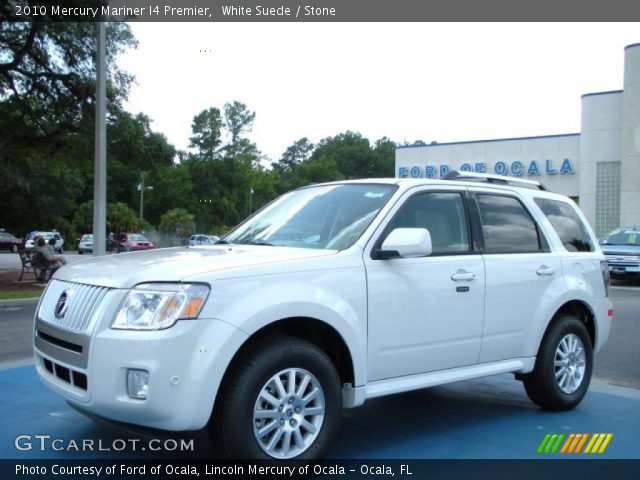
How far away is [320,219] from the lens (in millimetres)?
4867

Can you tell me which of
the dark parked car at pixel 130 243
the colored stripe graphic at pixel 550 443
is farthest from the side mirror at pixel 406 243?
the dark parked car at pixel 130 243

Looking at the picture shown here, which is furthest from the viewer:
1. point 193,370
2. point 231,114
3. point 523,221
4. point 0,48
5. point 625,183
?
point 231,114

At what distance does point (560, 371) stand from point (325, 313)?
2673 mm

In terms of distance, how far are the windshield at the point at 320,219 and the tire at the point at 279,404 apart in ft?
2.97

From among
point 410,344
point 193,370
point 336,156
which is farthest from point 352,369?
point 336,156

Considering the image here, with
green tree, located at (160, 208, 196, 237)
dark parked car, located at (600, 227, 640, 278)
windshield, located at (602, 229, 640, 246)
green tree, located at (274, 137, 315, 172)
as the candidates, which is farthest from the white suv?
green tree, located at (274, 137, 315, 172)

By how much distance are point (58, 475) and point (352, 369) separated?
1.90 m

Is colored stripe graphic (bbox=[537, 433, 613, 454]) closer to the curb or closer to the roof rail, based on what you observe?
the roof rail

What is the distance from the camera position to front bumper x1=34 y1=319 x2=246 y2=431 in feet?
11.1

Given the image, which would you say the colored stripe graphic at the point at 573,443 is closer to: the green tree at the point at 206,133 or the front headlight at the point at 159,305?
the front headlight at the point at 159,305

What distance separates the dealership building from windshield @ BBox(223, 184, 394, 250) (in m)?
31.3

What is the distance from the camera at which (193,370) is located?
11.2ft

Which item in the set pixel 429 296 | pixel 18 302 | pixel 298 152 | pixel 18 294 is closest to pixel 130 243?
pixel 18 294

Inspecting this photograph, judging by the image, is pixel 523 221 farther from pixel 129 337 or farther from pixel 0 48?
pixel 0 48
